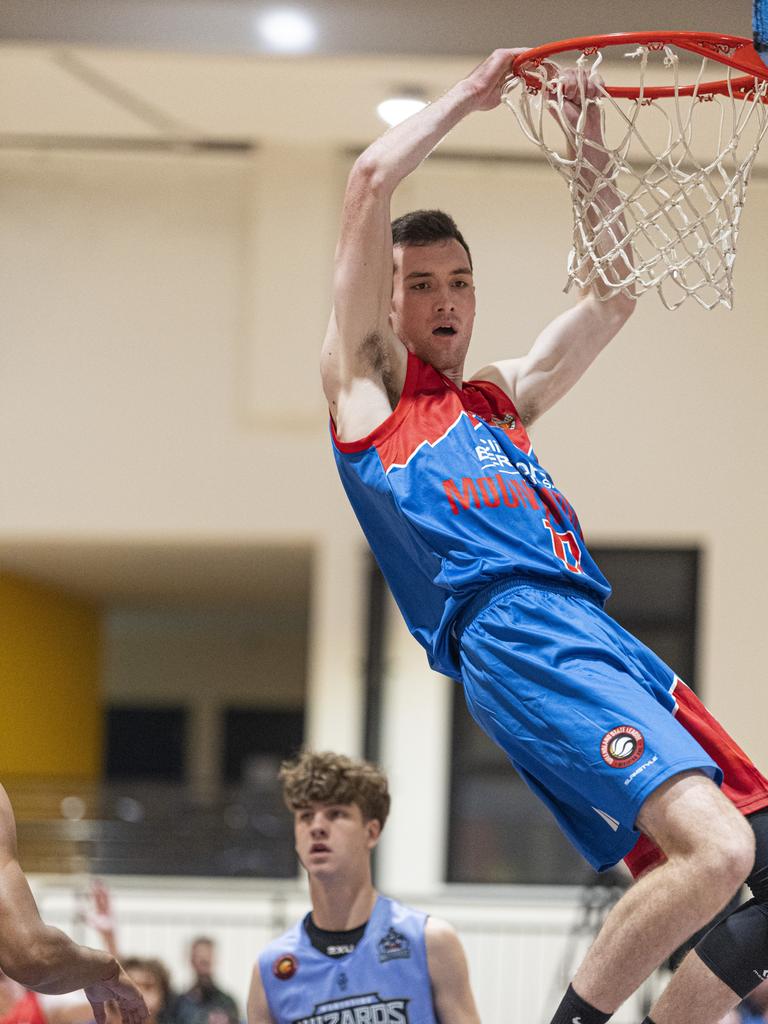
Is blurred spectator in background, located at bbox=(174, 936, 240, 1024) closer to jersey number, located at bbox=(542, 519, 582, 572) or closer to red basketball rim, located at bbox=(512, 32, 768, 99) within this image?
jersey number, located at bbox=(542, 519, 582, 572)

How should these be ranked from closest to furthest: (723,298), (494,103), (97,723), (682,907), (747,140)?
1. (682,907)
2. (494,103)
3. (723,298)
4. (747,140)
5. (97,723)

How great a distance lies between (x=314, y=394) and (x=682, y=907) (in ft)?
29.0

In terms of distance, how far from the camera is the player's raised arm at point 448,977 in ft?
16.4

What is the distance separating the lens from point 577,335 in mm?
4582

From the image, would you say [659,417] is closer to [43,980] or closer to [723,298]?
[723,298]

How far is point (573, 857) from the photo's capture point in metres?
11.7

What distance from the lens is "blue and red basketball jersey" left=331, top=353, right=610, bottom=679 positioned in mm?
3797

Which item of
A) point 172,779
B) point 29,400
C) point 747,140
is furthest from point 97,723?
point 747,140

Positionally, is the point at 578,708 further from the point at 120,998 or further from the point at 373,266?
the point at 120,998

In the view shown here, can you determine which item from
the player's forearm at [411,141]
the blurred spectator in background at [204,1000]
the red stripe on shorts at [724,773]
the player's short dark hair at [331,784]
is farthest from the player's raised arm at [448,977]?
the blurred spectator in background at [204,1000]

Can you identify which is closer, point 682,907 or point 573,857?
point 682,907

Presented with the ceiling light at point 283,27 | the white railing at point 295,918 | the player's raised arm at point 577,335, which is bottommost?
the white railing at point 295,918

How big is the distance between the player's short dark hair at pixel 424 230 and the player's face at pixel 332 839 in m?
2.11

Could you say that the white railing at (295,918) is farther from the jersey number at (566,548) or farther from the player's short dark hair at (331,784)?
the jersey number at (566,548)
